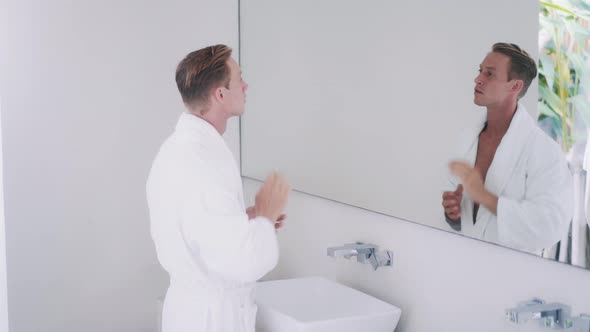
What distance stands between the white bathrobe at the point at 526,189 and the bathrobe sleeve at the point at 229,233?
23.5 inches

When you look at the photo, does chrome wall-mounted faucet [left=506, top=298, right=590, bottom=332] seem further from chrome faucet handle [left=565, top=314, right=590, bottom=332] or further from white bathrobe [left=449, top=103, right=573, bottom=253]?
white bathrobe [left=449, top=103, right=573, bottom=253]

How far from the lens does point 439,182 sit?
96.0 inches

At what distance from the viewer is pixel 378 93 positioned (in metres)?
2.71

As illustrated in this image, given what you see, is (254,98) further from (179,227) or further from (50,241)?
(179,227)

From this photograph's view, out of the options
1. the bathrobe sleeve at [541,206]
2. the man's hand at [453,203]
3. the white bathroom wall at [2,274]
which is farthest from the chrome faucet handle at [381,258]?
the white bathroom wall at [2,274]

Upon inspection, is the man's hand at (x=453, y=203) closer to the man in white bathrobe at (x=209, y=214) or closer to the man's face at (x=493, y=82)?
the man's face at (x=493, y=82)

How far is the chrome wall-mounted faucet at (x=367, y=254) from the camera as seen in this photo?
2.78 meters

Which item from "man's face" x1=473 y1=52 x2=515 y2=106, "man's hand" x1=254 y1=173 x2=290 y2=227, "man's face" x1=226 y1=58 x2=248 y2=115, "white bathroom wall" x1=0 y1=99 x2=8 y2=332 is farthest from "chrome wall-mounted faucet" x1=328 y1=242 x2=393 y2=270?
"white bathroom wall" x1=0 y1=99 x2=8 y2=332

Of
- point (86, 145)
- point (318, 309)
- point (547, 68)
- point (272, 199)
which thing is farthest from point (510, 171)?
point (86, 145)

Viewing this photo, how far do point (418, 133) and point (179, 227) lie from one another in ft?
2.57

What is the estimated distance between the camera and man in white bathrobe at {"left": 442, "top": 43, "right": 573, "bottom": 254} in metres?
2.00

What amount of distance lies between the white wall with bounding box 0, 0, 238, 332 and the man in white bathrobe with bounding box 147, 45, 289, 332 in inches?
44.1

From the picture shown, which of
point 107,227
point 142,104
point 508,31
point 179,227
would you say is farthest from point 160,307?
point 508,31

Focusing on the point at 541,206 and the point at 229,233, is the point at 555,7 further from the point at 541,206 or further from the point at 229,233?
the point at 229,233
